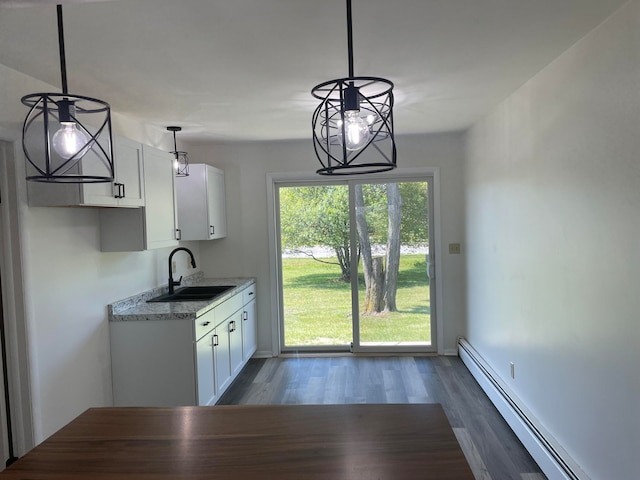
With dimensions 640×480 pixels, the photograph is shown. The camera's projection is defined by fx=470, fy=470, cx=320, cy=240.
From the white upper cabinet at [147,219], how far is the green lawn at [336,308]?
6.15 ft

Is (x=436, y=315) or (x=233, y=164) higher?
(x=233, y=164)

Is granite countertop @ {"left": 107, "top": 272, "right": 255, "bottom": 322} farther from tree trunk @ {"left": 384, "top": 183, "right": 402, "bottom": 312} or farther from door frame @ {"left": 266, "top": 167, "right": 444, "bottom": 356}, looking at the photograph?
tree trunk @ {"left": 384, "top": 183, "right": 402, "bottom": 312}

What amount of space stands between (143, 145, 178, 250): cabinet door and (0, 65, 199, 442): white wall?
0.32m

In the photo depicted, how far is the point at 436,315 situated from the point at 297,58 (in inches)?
137

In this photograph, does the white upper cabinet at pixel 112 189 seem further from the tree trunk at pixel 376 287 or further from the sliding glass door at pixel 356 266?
the tree trunk at pixel 376 287

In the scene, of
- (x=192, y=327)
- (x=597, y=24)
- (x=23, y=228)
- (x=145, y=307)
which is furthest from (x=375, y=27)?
(x=145, y=307)

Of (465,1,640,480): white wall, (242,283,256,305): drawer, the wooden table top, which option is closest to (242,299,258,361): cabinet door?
(242,283,256,305): drawer

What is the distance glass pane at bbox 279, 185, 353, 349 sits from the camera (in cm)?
517

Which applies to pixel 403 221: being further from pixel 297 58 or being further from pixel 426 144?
pixel 297 58

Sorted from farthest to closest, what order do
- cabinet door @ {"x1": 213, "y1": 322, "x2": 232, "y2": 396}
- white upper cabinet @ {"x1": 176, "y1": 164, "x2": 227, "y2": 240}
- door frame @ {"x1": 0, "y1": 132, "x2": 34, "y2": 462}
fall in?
white upper cabinet @ {"x1": 176, "y1": 164, "x2": 227, "y2": 240} → cabinet door @ {"x1": 213, "y1": 322, "x2": 232, "y2": 396} → door frame @ {"x1": 0, "y1": 132, "x2": 34, "y2": 462}

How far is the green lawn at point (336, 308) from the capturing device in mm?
5109

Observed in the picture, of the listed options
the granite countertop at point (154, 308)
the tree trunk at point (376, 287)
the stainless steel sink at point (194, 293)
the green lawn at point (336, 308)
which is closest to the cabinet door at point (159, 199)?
the granite countertop at point (154, 308)

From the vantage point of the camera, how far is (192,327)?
3.29 metres

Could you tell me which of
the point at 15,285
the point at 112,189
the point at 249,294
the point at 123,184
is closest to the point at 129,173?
the point at 123,184
